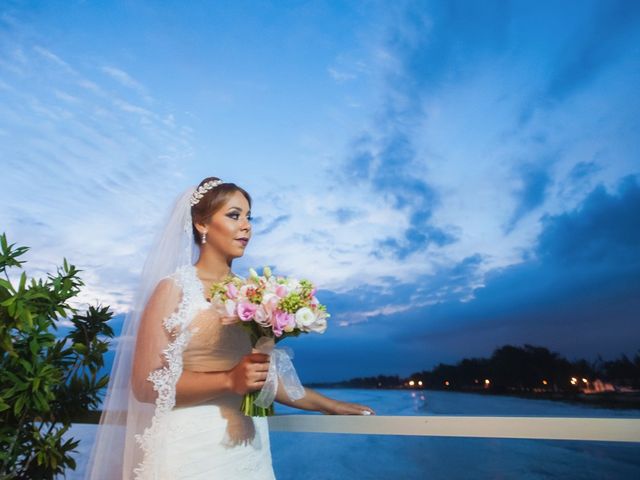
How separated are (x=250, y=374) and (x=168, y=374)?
0.32m

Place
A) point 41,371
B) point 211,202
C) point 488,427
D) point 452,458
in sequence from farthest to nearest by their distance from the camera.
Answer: point 452,458 → point 41,371 → point 211,202 → point 488,427

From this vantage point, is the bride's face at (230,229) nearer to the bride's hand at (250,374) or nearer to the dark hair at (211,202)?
the dark hair at (211,202)

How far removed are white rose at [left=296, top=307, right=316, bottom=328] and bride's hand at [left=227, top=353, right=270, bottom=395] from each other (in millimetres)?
208

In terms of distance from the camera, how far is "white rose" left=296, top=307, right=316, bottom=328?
1.54 m

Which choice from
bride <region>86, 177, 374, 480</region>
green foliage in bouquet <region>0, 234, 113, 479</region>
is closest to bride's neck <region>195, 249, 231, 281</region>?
bride <region>86, 177, 374, 480</region>

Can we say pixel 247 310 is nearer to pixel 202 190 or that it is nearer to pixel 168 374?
pixel 168 374

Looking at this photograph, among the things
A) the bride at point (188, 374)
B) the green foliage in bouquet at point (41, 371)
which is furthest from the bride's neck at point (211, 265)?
the green foliage in bouquet at point (41, 371)

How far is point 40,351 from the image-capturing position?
2.59 meters

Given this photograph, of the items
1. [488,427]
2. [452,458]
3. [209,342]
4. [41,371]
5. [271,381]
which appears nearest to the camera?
[488,427]

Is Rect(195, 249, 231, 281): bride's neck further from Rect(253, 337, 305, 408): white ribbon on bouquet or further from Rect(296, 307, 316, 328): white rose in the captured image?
Rect(296, 307, 316, 328): white rose

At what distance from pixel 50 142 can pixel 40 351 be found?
11.3 ft

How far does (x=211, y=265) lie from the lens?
2.08 m

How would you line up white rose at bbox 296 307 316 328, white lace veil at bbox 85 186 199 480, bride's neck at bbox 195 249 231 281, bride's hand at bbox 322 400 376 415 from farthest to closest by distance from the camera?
bride's neck at bbox 195 249 231 281 < bride's hand at bbox 322 400 376 415 < white lace veil at bbox 85 186 199 480 < white rose at bbox 296 307 316 328

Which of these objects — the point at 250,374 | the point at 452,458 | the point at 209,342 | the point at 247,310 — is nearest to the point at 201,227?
the point at 209,342
